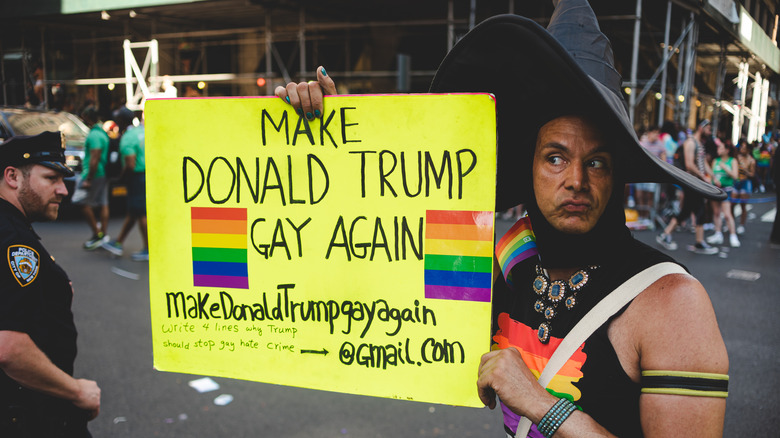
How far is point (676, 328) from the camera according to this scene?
1.13m

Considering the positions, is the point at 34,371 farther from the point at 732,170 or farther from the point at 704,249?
the point at 732,170

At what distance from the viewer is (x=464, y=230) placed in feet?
4.74

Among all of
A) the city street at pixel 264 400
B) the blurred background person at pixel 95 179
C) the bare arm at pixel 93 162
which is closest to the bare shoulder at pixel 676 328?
the city street at pixel 264 400

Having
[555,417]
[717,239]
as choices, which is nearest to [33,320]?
[555,417]

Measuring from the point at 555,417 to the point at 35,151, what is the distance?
7.37 ft

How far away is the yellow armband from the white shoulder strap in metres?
0.15

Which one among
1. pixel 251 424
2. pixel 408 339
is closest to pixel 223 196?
pixel 408 339

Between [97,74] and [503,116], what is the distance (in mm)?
22340

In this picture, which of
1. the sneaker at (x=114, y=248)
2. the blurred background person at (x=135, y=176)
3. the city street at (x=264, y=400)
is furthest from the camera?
the sneaker at (x=114, y=248)

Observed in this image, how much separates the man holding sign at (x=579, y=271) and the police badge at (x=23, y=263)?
3.89ft

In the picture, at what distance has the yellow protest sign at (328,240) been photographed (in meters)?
1.45

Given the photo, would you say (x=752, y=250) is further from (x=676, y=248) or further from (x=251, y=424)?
(x=251, y=424)

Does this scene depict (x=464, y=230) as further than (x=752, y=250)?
No

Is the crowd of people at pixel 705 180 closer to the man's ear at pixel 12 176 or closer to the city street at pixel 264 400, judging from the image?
the city street at pixel 264 400
